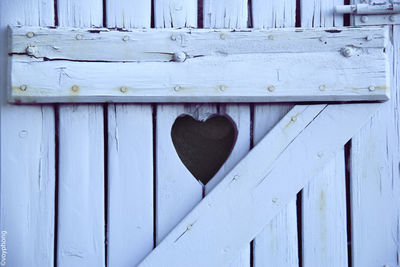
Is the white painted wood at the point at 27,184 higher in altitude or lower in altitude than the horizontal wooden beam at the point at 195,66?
lower

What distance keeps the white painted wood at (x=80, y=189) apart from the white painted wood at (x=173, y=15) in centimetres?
27

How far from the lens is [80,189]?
4.16ft

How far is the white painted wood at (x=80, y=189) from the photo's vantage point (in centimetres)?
126

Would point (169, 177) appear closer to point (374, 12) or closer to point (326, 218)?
point (326, 218)

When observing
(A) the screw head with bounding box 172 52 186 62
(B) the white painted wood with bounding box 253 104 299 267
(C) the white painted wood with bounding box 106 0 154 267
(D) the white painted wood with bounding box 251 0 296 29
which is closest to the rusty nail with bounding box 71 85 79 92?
(C) the white painted wood with bounding box 106 0 154 267

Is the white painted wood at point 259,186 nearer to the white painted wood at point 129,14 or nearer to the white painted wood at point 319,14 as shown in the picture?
the white painted wood at point 319,14

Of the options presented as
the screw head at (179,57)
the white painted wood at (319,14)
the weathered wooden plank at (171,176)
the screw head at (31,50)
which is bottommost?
the weathered wooden plank at (171,176)

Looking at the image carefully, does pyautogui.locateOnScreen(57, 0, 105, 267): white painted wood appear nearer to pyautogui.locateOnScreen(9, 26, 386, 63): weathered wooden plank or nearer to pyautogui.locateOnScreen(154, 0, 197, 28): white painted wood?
pyautogui.locateOnScreen(9, 26, 386, 63): weathered wooden plank

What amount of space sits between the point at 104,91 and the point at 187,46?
22 cm

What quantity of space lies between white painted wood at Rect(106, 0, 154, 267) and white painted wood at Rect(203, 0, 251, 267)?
154 mm

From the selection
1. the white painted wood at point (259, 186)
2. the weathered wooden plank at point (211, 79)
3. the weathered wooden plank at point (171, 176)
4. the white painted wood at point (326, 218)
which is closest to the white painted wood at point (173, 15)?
the weathered wooden plank at point (171, 176)

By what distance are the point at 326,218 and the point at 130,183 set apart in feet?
1.59

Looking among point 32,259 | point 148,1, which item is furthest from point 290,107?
→ point 32,259

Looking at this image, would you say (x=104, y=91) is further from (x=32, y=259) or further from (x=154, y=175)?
(x=32, y=259)
